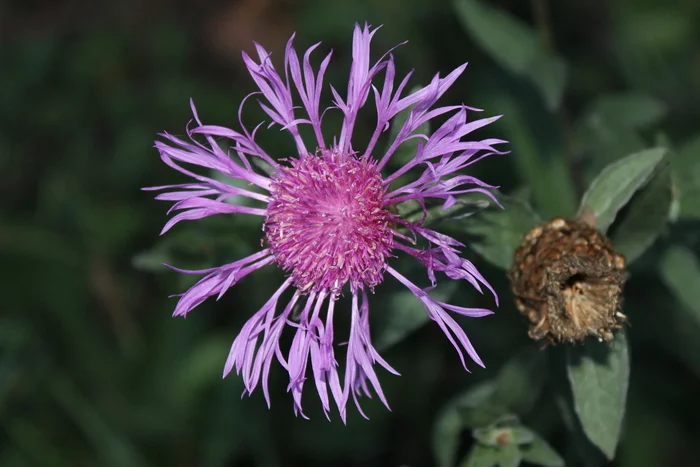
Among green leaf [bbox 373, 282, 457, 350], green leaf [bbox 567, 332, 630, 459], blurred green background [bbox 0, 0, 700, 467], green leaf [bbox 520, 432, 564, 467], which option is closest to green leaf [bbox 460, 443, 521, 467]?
green leaf [bbox 520, 432, 564, 467]

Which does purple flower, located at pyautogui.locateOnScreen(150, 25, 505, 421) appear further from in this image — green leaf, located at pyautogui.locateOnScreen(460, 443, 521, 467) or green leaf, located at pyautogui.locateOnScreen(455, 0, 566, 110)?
green leaf, located at pyautogui.locateOnScreen(455, 0, 566, 110)

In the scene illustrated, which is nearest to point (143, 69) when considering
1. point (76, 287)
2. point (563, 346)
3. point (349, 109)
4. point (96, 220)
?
point (96, 220)

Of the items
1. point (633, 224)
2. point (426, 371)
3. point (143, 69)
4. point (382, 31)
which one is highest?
point (143, 69)

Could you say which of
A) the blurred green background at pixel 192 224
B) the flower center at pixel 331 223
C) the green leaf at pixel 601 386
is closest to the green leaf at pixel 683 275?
the blurred green background at pixel 192 224

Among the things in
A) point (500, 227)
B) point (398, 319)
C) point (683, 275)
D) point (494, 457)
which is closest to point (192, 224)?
point (398, 319)

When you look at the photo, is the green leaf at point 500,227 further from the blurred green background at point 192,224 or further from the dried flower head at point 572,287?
the blurred green background at point 192,224

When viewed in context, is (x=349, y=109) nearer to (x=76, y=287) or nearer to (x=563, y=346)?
(x=563, y=346)
